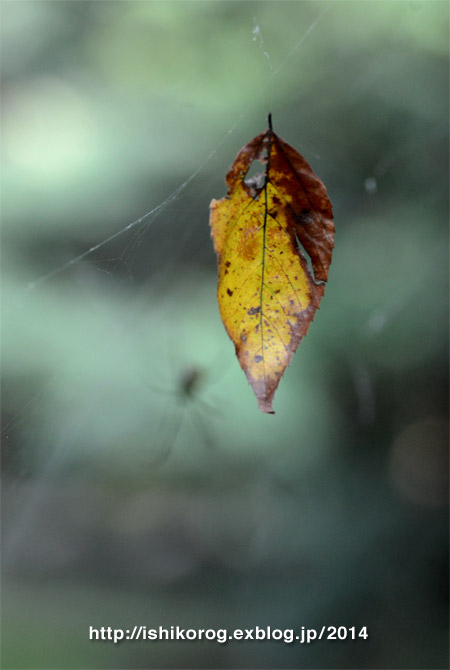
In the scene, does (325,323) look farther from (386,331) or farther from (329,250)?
(329,250)

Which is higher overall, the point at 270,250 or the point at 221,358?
the point at 221,358

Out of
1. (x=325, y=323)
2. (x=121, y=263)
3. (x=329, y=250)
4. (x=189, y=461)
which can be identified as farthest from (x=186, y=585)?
(x=329, y=250)

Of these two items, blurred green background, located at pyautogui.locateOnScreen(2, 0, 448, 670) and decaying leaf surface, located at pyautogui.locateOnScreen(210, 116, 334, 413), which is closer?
decaying leaf surface, located at pyautogui.locateOnScreen(210, 116, 334, 413)

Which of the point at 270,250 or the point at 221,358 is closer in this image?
the point at 270,250

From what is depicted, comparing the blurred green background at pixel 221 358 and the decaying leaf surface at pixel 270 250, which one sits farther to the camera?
the blurred green background at pixel 221 358
